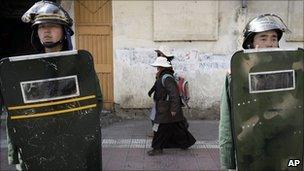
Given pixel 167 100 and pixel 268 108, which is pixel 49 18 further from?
pixel 167 100

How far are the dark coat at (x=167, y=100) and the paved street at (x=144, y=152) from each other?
1.87 ft

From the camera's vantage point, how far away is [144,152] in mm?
6672

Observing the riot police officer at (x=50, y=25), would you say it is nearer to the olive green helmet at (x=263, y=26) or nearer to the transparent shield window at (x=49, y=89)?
the transparent shield window at (x=49, y=89)

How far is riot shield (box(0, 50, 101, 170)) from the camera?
8.27 ft

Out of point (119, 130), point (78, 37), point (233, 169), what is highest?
point (78, 37)

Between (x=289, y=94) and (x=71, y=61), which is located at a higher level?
(x=71, y=61)

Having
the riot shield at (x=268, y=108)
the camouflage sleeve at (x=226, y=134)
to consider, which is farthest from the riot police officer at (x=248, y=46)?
the riot shield at (x=268, y=108)

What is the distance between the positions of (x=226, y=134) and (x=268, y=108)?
0.33 meters

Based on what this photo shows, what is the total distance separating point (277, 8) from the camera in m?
8.77

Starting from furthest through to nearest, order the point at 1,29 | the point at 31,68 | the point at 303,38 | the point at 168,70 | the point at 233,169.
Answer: the point at 1,29 < the point at 303,38 < the point at 168,70 < the point at 233,169 < the point at 31,68

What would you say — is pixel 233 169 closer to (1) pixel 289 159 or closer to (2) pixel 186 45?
(1) pixel 289 159

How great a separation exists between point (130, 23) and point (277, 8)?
3.03 meters

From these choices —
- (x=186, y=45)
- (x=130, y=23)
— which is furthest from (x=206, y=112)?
(x=130, y=23)

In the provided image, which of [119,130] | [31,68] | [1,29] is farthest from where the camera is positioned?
[1,29]
